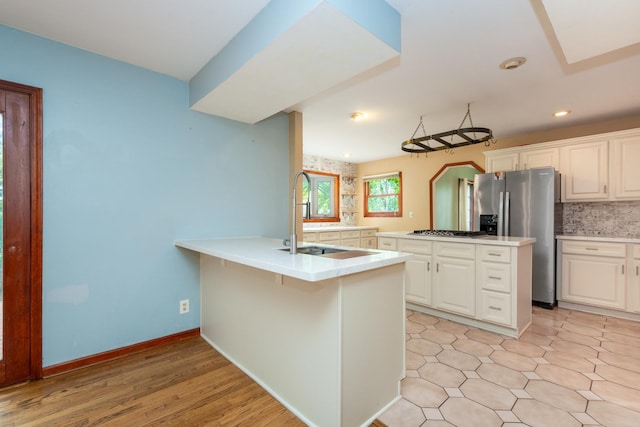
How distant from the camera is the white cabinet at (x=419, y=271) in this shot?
3170mm

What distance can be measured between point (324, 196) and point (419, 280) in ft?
9.86

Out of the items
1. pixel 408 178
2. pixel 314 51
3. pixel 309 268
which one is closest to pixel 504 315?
pixel 309 268

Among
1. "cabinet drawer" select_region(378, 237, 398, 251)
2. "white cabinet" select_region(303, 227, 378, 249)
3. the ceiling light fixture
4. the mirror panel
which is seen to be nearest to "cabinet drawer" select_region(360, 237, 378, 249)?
"white cabinet" select_region(303, 227, 378, 249)

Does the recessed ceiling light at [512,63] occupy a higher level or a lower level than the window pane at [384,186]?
higher

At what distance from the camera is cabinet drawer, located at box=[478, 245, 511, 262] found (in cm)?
260

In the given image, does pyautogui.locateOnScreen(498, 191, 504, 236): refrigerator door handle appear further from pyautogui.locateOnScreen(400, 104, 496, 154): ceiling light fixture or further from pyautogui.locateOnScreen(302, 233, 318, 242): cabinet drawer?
pyautogui.locateOnScreen(302, 233, 318, 242): cabinet drawer

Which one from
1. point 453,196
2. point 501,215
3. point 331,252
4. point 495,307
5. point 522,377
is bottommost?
point 522,377

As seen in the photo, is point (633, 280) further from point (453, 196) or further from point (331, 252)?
point (331, 252)

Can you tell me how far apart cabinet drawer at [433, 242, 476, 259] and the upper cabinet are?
5.97 feet

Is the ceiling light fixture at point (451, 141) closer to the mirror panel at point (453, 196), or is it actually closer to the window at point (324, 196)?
the mirror panel at point (453, 196)

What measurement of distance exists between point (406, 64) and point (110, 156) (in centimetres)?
235

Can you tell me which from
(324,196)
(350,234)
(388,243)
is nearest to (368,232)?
(350,234)

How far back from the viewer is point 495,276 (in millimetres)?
2670

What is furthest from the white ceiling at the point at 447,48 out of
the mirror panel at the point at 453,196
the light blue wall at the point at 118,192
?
the mirror panel at the point at 453,196
